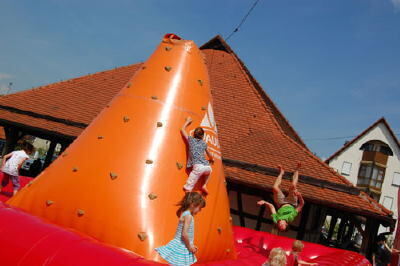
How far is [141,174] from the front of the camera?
11.7ft

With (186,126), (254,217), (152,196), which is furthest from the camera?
(254,217)

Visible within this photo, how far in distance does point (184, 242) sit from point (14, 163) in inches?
126

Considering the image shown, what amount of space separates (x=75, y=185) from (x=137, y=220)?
0.71 m

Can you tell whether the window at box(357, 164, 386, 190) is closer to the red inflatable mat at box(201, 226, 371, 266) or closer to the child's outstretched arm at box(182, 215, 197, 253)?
the red inflatable mat at box(201, 226, 371, 266)

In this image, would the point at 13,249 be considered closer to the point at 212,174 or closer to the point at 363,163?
the point at 212,174

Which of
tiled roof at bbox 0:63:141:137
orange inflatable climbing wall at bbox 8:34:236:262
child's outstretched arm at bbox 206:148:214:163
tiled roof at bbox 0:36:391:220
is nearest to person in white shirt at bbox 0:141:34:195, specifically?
orange inflatable climbing wall at bbox 8:34:236:262

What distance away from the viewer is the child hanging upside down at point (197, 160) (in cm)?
375

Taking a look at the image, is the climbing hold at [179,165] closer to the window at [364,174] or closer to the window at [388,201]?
the window at [364,174]

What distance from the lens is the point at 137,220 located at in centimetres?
329

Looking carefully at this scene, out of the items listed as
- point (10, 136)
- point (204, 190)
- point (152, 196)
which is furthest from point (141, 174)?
point (10, 136)

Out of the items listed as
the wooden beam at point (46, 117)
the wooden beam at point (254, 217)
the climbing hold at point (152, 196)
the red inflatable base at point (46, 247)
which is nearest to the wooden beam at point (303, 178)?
the wooden beam at point (254, 217)

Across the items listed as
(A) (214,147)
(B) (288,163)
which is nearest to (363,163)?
(B) (288,163)

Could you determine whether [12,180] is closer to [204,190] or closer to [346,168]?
[204,190]

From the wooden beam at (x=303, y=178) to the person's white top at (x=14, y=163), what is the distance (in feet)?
17.5
